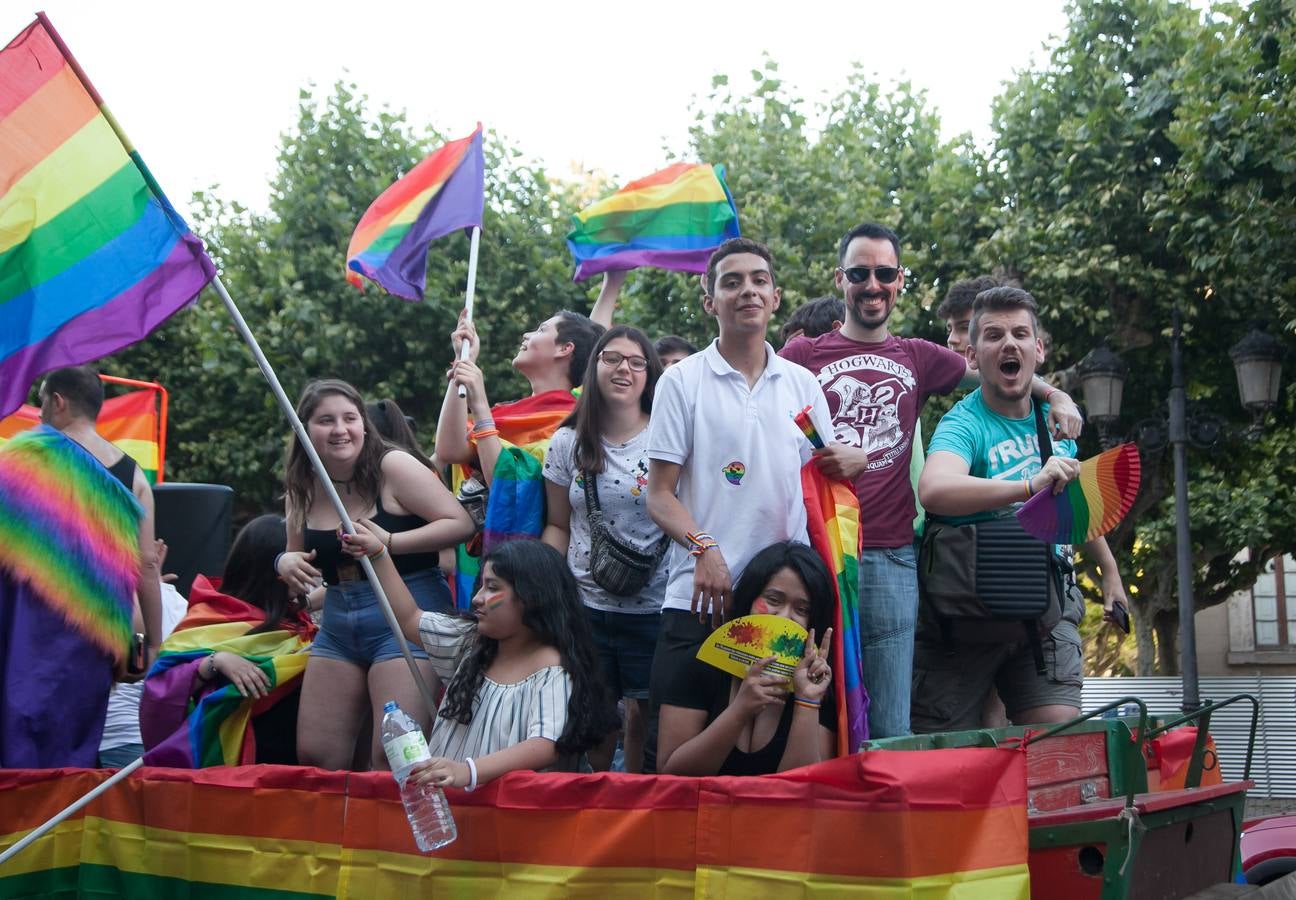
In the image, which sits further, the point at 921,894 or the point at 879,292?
the point at 879,292

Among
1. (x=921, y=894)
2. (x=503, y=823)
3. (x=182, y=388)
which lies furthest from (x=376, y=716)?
(x=182, y=388)

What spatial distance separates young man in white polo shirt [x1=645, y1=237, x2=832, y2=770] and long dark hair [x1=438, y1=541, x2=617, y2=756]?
8.1 inches

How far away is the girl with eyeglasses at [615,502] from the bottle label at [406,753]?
3.66 ft

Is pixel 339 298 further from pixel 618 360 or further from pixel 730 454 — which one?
pixel 730 454

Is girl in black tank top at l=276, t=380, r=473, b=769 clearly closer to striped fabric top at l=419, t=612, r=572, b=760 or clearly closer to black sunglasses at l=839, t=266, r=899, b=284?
striped fabric top at l=419, t=612, r=572, b=760

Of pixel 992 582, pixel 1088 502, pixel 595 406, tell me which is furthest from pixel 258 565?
pixel 1088 502

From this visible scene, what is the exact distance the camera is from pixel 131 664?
219 inches

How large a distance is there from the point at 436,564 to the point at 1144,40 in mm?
11342

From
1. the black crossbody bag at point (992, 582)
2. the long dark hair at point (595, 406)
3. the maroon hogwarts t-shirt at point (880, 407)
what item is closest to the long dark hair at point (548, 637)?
the long dark hair at point (595, 406)

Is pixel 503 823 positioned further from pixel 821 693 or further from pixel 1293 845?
pixel 1293 845

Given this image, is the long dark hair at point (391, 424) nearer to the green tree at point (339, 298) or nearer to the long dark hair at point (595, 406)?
the long dark hair at point (595, 406)

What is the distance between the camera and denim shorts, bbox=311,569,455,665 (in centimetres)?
490

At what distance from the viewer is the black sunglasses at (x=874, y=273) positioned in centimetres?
506

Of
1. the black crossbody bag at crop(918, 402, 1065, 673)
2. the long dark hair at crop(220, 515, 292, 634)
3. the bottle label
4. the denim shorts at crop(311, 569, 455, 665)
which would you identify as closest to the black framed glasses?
the denim shorts at crop(311, 569, 455, 665)
